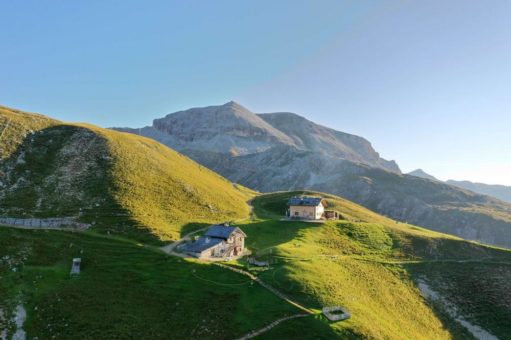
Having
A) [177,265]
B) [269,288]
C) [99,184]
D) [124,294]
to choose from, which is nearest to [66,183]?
[99,184]

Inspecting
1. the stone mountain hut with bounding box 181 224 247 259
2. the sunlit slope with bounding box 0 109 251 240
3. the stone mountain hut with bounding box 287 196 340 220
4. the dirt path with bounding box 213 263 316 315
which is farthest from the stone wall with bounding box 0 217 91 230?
the stone mountain hut with bounding box 287 196 340 220

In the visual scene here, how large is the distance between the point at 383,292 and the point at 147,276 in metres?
42.3

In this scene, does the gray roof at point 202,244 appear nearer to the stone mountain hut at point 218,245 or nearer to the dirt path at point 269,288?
the stone mountain hut at point 218,245

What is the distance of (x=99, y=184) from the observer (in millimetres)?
88625

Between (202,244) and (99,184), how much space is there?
35.7 m

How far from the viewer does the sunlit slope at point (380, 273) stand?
56.4m

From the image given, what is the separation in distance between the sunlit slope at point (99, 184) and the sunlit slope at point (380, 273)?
1966cm

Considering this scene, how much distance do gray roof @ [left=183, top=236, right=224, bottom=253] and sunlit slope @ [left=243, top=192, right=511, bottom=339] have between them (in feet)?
31.0

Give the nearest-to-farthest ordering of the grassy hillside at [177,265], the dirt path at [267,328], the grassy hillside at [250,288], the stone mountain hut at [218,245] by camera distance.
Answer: the dirt path at [267,328], the grassy hillside at [250,288], the grassy hillside at [177,265], the stone mountain hut at [218,245]

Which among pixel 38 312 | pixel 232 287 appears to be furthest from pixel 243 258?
pixel 38 312

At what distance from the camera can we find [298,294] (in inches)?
2144

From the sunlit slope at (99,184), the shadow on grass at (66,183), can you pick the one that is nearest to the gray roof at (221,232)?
the sunlit slope at (99,184)

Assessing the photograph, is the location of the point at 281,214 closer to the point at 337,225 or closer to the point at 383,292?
the point at 337,225

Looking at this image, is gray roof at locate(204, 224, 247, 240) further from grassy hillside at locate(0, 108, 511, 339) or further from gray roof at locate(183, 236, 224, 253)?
grassy hillside at locate(0, 108, 511, 339)
